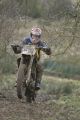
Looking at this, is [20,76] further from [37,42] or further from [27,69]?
[37,42]

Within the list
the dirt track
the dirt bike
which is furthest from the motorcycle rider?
the dirt track

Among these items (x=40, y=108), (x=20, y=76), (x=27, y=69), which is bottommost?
(x=40, y=108)

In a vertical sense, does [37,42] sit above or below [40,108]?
above

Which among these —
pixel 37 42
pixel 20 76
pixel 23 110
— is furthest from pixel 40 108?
pixel 37 42

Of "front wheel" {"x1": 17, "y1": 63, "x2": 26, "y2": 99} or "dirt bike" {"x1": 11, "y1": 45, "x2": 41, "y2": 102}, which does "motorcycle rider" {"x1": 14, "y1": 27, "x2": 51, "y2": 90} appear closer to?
"dirt bike" {"x1": 11, "y1": 45, "x2": 41, "y2": 102}

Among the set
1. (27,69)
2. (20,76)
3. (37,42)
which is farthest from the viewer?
(37,42)

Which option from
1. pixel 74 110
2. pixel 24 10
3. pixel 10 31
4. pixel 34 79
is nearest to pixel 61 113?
pixel 74 110

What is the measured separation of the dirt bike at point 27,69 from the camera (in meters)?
11.0

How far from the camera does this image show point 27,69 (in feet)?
36.5

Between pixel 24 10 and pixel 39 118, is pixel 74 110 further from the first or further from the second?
pixel 24 10

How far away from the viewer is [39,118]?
31.0 feet

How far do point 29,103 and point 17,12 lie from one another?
4592 millimetres

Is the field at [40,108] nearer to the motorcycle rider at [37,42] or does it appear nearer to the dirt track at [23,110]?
the dirt track at [23,110]

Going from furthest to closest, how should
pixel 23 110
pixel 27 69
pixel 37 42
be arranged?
pixel 37 42, pixel 27 69, pixel 23 110
